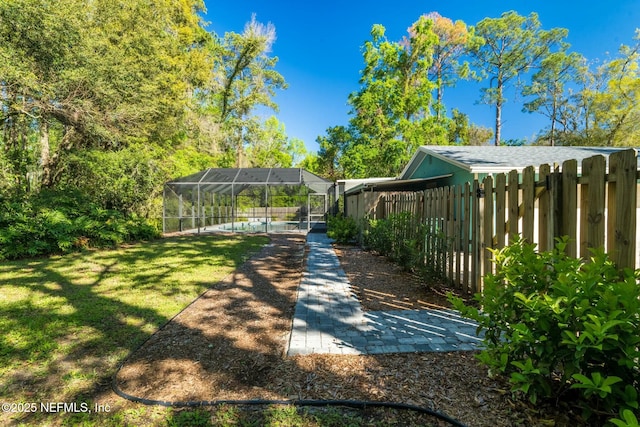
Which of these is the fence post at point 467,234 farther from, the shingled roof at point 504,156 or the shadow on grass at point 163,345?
the shingled roof at point 504,156

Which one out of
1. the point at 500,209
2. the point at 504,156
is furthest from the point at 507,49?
the point at 500,209

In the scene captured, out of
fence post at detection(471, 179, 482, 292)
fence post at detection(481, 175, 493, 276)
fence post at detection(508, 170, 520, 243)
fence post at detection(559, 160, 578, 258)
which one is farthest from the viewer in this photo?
fence post at detection(471, 179, 482, 292)

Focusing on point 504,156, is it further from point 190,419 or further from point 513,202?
point 190,419

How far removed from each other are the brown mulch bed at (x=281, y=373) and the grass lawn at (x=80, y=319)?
0.78 feet

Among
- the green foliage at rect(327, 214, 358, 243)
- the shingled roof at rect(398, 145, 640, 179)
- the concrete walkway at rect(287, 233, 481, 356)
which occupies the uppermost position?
the shingled roof at rect(398, 145, 640, 179)

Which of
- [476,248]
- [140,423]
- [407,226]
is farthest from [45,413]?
[407,226]

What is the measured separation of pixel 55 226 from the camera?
810 cm

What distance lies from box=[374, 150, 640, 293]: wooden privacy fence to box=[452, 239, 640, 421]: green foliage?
355mm

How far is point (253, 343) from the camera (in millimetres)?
2893

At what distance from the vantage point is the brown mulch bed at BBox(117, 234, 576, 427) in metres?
1.93

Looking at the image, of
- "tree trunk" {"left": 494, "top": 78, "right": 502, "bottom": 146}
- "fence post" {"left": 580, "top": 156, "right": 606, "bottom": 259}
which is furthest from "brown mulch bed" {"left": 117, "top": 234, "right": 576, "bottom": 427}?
"tree trunk" {"left": 494, "top": 78, "right": 502, "bottom": 146}

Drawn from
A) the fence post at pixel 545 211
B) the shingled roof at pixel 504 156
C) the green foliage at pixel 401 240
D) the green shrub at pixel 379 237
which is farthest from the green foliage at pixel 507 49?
the fence post at pixel 545 211

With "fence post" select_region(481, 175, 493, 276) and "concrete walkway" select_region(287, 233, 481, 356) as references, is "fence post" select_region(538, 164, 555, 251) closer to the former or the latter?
"fence post" select_region(481, 175, 493, 276)

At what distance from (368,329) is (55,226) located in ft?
30.5
